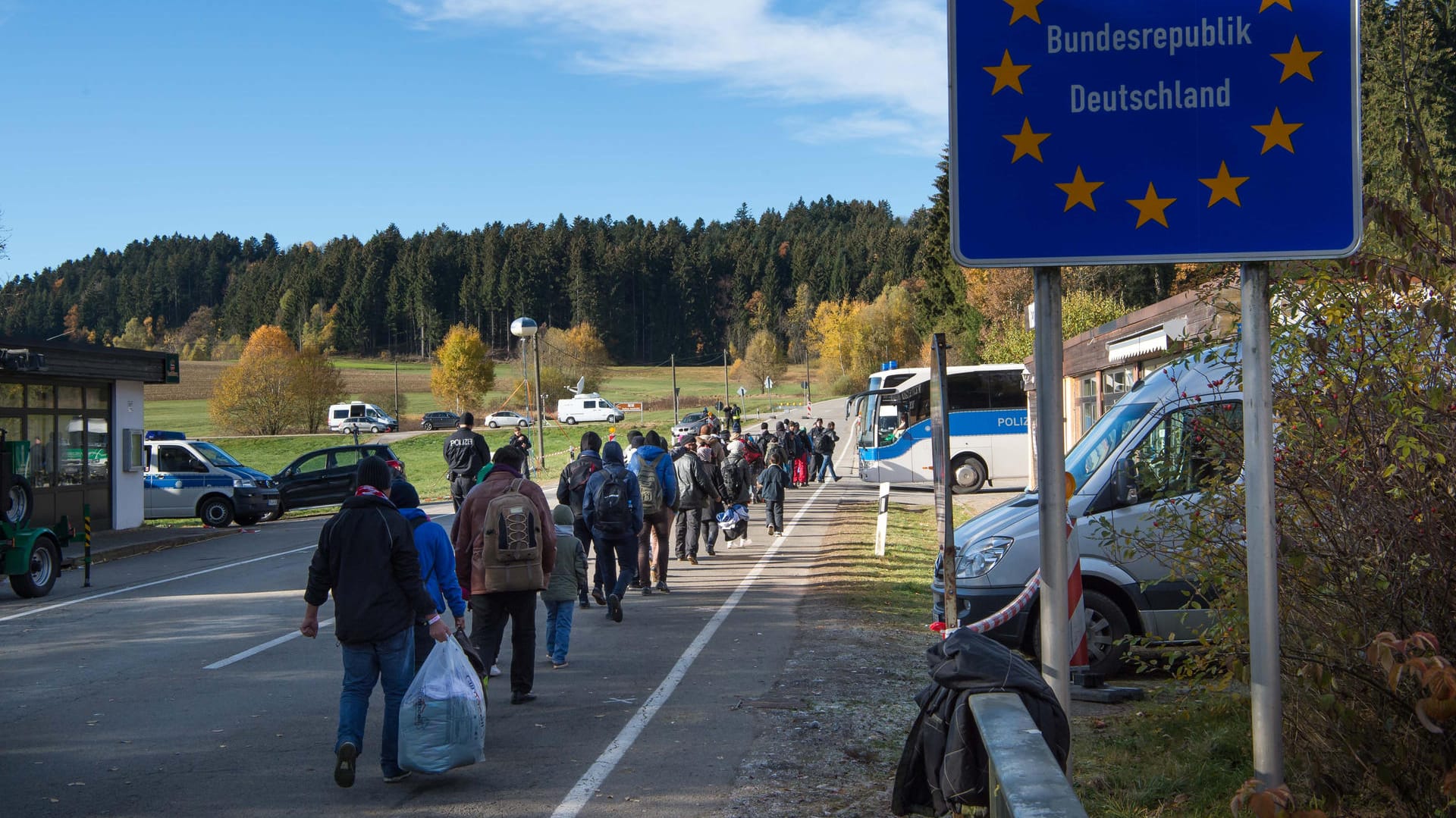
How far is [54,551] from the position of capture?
15.2 meters

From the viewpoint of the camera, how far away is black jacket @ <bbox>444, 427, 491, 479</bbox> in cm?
1526

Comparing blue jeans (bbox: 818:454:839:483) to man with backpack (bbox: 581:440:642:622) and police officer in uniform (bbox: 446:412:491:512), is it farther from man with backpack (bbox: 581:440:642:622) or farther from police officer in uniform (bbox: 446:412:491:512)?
man with backpack (bbox: 581:440:642:622)

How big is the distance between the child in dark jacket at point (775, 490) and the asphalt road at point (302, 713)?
614 cm

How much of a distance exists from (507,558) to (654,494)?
5.48 metres

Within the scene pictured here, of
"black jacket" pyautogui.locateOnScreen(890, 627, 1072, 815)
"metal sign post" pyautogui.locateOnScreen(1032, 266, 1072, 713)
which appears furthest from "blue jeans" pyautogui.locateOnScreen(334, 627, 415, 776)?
"metal sign post" pyautogui.locateOnScreen(1032, 266, 1072, 713)

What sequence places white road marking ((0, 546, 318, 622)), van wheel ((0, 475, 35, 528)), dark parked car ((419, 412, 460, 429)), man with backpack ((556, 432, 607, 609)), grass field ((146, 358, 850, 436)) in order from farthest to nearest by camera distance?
1. grass field ((146, 358, 850, 436))
2. dark parked car ((419, 412, 460, 429))
3. van wheel ((0, 475, 35, 528))
4. white road marking ((0, 546, 318, 622))
5. man with backpack ((556, 432, 607, 609))

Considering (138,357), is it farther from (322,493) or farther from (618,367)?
(618,367)

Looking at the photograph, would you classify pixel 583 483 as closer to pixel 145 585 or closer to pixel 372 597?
pixel 372 597

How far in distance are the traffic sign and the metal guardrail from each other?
139cm

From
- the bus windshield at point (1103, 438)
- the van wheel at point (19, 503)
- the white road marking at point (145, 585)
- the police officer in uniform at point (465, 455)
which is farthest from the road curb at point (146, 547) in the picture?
the bus windshield at point (1103, 438)

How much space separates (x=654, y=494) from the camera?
13.5 m

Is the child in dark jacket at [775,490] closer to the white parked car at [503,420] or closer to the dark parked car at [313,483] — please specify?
the dark parked car at [313,483]

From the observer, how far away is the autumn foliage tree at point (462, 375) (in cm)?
9750

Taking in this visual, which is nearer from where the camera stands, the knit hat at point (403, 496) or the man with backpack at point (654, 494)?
the knit hat at point (403, 496)
